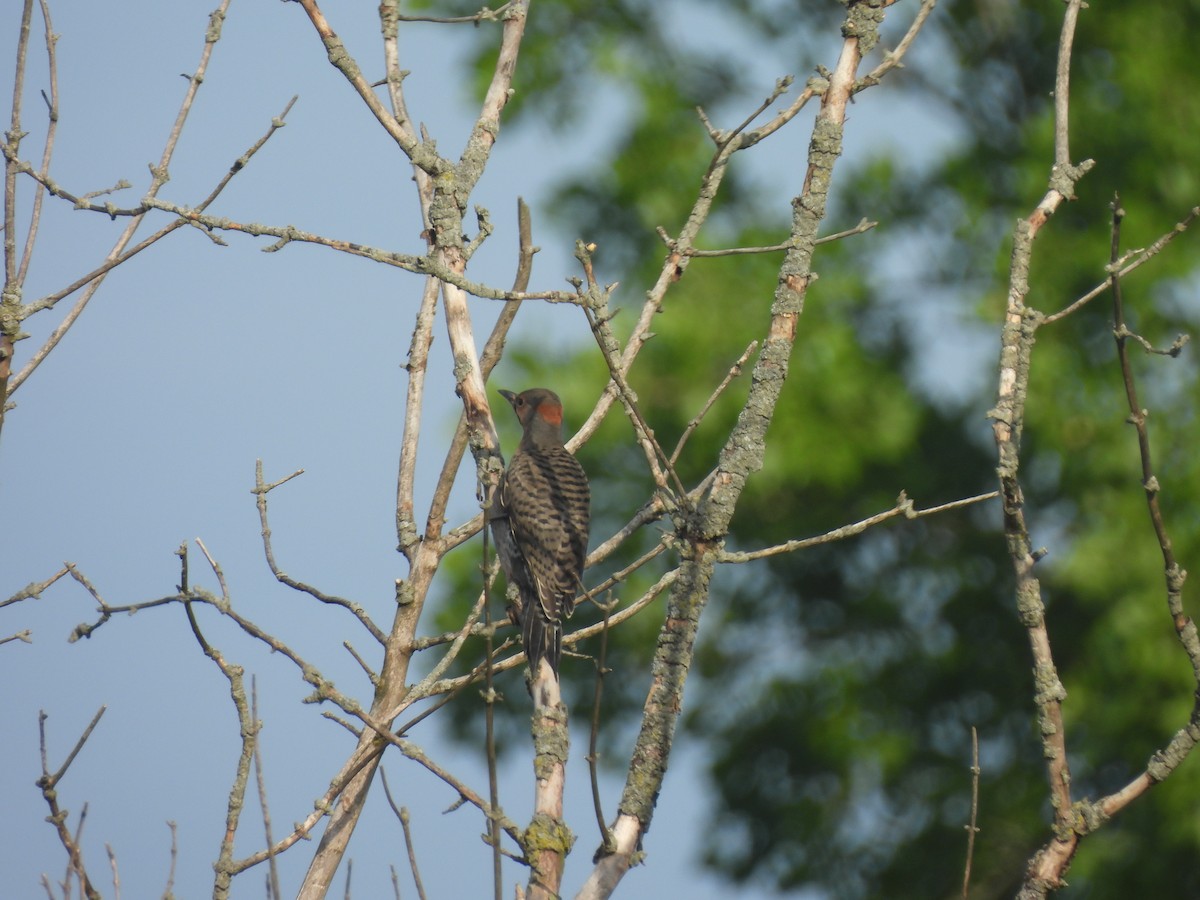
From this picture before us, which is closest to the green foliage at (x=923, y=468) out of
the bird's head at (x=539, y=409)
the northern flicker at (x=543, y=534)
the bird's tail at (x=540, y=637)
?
the bird's head at (x=539, y=409)

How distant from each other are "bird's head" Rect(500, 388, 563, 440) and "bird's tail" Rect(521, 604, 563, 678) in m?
1.97

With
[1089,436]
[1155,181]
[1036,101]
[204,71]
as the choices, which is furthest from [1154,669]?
[204,71]

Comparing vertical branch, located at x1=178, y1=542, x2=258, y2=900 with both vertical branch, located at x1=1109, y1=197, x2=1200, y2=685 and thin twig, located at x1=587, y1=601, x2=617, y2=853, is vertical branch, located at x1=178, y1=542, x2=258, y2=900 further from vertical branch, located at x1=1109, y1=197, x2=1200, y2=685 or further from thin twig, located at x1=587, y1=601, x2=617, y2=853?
vertical branch, located at x1=1109, y1=197, x2=1200, y2=685

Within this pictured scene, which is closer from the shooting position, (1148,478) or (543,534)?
(1148,478)

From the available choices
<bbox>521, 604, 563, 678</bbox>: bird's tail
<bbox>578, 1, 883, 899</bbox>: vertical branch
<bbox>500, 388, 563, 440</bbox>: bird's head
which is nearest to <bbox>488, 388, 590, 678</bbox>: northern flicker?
<bbox>521, 604, 563, 678</bbox>: bird's tail

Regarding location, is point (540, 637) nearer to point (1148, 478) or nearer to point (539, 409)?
point (1148, 478)

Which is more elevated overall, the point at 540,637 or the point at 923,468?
the point at 923,468

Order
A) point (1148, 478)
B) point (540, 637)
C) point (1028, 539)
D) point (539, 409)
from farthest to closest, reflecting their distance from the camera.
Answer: point (539, 409)
point (540, 637)
point (1028, 539)
point (1148, 478)

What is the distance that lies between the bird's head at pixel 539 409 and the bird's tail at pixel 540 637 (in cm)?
197

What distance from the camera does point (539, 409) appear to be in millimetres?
7180

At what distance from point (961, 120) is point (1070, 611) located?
17.3 ft

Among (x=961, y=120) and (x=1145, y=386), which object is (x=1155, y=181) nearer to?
(x=1145, y=386)

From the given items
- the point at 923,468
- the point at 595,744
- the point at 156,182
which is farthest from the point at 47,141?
the point at 923,468

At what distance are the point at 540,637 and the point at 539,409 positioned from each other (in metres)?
2.48
